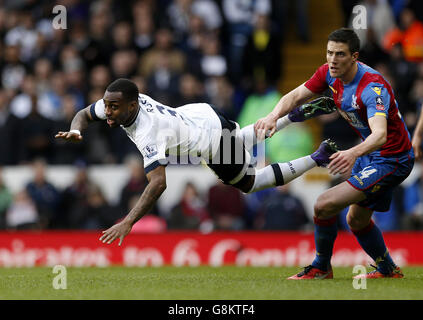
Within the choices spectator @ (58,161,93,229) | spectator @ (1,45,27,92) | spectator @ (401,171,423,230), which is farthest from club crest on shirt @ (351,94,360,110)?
spectator @ (1,45,27,92)

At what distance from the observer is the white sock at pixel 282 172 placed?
10.1 metres

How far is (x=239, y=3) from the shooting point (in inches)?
746

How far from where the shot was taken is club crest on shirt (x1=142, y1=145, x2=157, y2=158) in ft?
30.0

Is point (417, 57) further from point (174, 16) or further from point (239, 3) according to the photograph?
point (174, 16)

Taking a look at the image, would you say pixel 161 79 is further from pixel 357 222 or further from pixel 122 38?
pixel 357 222

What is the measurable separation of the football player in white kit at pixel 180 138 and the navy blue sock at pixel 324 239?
76cm

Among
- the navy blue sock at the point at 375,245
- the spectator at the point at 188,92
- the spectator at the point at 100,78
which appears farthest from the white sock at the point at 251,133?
the spectator at the point at 100,78

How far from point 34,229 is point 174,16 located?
583 cm

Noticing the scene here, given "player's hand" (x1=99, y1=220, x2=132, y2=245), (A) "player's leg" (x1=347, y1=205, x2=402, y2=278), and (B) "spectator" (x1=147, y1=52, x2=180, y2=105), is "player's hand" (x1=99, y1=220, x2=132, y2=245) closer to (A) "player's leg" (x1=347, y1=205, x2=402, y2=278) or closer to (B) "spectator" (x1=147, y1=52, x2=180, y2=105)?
(A) "player's leg" (x1=347, y1=205, x2=402, y2=278)

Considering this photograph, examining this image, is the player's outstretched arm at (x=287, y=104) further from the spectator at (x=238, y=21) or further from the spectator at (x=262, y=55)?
the spectator at (x=238, y=21)

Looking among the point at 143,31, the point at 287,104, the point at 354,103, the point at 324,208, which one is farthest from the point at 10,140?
the point at 354,103

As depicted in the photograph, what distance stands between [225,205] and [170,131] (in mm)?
6558

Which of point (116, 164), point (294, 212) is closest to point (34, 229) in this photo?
point (116, 164)

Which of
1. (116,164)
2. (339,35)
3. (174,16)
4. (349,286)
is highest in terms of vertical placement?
(174,16)
